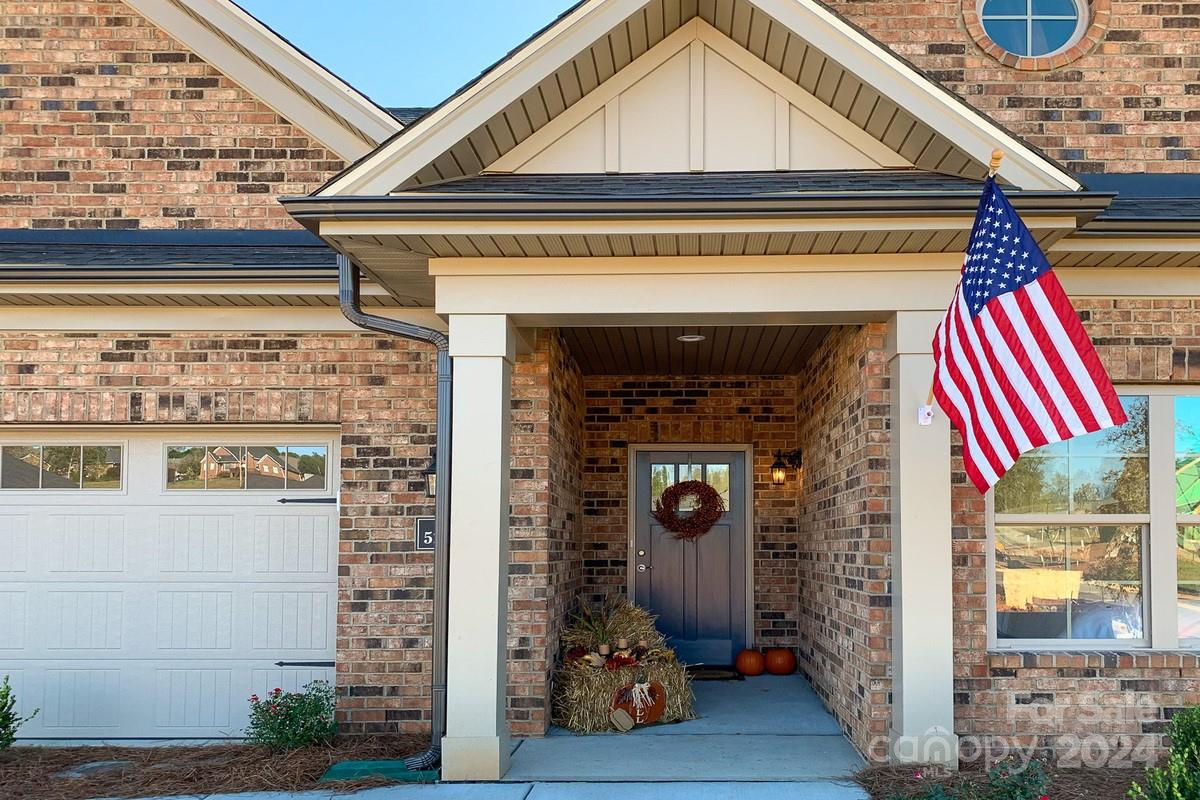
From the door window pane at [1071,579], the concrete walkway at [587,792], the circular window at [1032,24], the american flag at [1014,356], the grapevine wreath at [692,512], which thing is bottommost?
the concrete walkway at [587,792]

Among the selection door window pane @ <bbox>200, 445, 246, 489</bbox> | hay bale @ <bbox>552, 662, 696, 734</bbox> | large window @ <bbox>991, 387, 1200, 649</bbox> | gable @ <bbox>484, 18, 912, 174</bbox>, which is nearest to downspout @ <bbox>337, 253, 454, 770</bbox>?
gable @ <bbox>484, 18, 912, 174</bbox>

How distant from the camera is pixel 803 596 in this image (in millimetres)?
9875

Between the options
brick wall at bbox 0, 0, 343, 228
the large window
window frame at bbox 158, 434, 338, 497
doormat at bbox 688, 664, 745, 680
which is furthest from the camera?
doormat at bbox 688, 664, 745, 680

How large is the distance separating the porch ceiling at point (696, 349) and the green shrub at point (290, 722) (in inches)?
124

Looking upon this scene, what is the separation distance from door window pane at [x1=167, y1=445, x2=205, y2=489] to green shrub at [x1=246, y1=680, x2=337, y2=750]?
1.67m

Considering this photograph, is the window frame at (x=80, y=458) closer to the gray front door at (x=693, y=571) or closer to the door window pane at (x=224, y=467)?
the door window pane at (x=224, y=467)

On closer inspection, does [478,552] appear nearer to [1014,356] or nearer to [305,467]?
[305,467]

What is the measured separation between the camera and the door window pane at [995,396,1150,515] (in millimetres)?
6879

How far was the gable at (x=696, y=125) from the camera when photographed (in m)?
6.47

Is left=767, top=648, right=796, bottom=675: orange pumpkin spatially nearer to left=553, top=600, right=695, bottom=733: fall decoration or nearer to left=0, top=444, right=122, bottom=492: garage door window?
left=553, top=600, right=695, bottom=733: fall decoration

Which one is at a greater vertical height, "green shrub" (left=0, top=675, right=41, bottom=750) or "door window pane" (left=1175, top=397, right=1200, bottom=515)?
"door window pane" (left=1175, top=397, right=1200, bottom=515)

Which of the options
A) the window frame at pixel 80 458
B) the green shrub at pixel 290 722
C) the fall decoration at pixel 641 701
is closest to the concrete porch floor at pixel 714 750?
the fall decoration at pixel 641 701

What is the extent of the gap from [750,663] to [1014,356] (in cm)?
549

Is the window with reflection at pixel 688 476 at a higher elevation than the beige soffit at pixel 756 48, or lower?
lower
